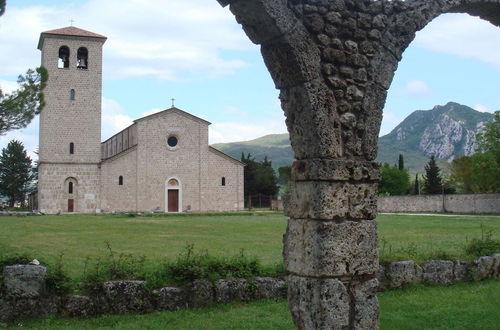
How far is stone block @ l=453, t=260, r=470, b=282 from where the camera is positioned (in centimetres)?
1020

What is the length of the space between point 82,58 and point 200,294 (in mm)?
41313

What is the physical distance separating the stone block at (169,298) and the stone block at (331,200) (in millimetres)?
2482

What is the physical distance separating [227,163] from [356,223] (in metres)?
41.4

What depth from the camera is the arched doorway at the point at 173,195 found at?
150ft

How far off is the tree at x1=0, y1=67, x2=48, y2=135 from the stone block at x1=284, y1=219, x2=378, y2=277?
17.5 metres

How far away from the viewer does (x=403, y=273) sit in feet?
31.4

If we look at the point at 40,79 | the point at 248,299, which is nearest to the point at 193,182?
the point at 40,79

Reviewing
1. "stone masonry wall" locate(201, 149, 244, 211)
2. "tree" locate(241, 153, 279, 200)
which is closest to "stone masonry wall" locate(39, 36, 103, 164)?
"stone masonry wall" locate(201, 149, 244, 211)

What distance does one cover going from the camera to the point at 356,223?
20.6 feet

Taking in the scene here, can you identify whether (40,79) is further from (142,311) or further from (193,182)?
(193,182)

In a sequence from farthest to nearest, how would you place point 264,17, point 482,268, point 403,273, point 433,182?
point 433,182 < point 482,268 < point 403,273 < point 264,17

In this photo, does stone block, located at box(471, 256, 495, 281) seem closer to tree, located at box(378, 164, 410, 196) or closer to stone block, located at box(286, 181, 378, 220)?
stone block, located at box(286, 181, 378, 220)

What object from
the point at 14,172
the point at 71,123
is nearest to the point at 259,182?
the point at 71,123

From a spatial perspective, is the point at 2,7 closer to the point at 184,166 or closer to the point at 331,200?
the point at 331,200
